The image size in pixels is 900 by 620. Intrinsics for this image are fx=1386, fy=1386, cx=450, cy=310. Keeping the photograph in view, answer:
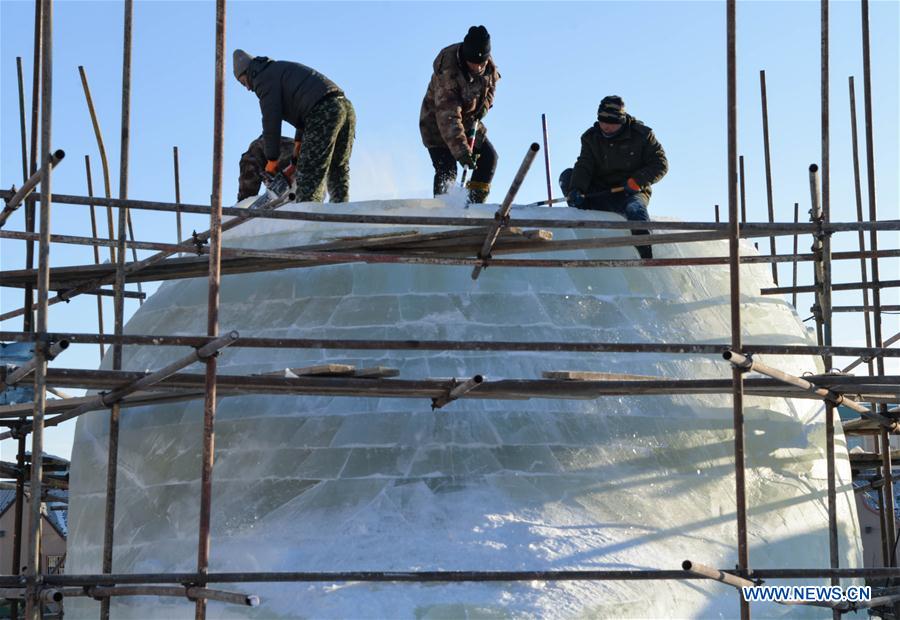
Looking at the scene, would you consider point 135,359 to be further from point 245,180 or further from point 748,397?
point 748,397

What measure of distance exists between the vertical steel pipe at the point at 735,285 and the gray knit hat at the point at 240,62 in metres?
5.13

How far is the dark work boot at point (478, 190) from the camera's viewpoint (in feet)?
44.3

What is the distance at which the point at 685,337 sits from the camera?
11.5 m

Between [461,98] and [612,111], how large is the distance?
139cm

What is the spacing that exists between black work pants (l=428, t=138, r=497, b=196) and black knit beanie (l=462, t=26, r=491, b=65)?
1.09 m

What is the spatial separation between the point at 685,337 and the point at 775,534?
176cm

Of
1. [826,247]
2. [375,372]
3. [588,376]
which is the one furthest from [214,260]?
[826,247]

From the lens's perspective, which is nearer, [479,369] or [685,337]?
[479,369]

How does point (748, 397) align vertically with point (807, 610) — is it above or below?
above

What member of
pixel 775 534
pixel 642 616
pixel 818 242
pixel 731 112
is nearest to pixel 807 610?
pixel 775 534

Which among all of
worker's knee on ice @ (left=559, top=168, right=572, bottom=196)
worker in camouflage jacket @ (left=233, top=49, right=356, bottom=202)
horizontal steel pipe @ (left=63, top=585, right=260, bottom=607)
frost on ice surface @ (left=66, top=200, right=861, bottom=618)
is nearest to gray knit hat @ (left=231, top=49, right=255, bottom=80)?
worker in camouflage jacket @ (left=233, top=49, right=356, bottom=202)

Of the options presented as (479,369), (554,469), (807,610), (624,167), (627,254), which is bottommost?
(807,610)

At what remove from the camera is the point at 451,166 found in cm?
1362

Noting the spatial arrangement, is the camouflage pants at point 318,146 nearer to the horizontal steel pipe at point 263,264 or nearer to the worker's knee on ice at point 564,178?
the horizontal steel pipe at point 263,264
